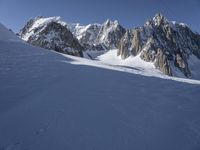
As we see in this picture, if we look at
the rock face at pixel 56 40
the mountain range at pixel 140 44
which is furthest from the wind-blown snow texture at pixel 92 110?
the rock face at pixel 56 40

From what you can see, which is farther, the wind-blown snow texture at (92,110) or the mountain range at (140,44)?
the mountain range at (140,44)

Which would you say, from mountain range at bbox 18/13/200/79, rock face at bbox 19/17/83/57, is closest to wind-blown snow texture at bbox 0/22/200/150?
mountain range at bbox 18/13/200/79

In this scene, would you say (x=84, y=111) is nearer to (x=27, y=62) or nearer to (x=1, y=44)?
(x=27, y=62)

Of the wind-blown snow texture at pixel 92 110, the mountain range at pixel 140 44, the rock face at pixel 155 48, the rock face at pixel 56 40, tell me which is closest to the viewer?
the wind-blown snow texture at pixel 92 110

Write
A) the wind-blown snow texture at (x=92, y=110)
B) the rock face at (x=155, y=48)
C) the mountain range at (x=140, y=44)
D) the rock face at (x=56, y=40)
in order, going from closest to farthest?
the wind-blown snow texture at (x=92, y=110)
the rock face at (x=56, y=40)
the mountain range at (x=140, y=44)
the rock face at (x=155, y=48)

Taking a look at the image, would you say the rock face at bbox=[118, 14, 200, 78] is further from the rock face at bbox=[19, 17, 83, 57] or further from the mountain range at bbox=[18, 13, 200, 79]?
the rock face at bbox=[19, 17, 83, 57]

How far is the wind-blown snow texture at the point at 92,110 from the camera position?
10992mm

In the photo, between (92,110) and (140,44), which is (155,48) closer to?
(140,44)

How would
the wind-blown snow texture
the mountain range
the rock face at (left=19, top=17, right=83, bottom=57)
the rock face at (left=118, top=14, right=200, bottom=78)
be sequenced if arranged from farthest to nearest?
the rock face at (left=118, top=14, right=200, bottom=78), the mountain range, the rock face at (left=19, top=17, right=83, bottom=57), the wind-blown snow texture

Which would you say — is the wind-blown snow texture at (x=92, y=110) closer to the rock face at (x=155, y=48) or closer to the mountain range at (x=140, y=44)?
the mountain range at (x=140, y=44)

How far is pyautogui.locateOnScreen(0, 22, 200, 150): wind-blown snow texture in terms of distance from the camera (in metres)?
11.0

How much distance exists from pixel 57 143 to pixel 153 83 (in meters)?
9.49

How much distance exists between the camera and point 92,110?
13.4m

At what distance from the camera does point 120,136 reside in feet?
37.6
